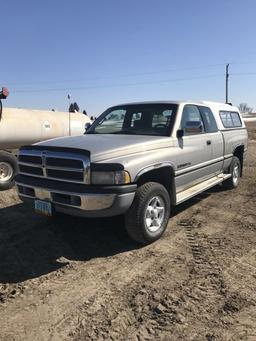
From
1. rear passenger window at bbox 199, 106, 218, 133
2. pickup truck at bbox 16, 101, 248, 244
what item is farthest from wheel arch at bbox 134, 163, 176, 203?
rear passenger window at bbox 199, 106, 218, 133

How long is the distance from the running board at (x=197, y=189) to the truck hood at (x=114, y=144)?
89 cm

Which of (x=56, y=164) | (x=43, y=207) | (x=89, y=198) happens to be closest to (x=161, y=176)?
(x=89, y=198)

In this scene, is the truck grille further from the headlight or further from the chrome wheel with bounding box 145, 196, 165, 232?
the chrome wheel with bounding box 145, 196, 165, 232

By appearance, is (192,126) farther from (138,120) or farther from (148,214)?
(148,214)

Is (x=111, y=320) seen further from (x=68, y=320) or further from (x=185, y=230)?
(x=185, y=230)

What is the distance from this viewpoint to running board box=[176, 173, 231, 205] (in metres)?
Answer: 5.94

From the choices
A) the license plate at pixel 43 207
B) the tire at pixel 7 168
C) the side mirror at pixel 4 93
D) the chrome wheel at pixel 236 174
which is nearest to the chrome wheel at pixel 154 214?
the license plate at pixel 43 207

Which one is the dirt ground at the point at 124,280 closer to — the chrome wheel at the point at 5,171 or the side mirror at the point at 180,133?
the side mirror at the point at 180,133

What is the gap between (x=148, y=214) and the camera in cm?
515

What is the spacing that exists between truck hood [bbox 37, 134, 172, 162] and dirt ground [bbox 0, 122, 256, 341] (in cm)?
131

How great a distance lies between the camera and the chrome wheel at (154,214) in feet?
16.9

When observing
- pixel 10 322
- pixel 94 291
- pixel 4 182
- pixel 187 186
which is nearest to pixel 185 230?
pixel 187 186

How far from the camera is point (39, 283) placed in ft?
13.6

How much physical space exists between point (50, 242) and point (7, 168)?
4.33 m
